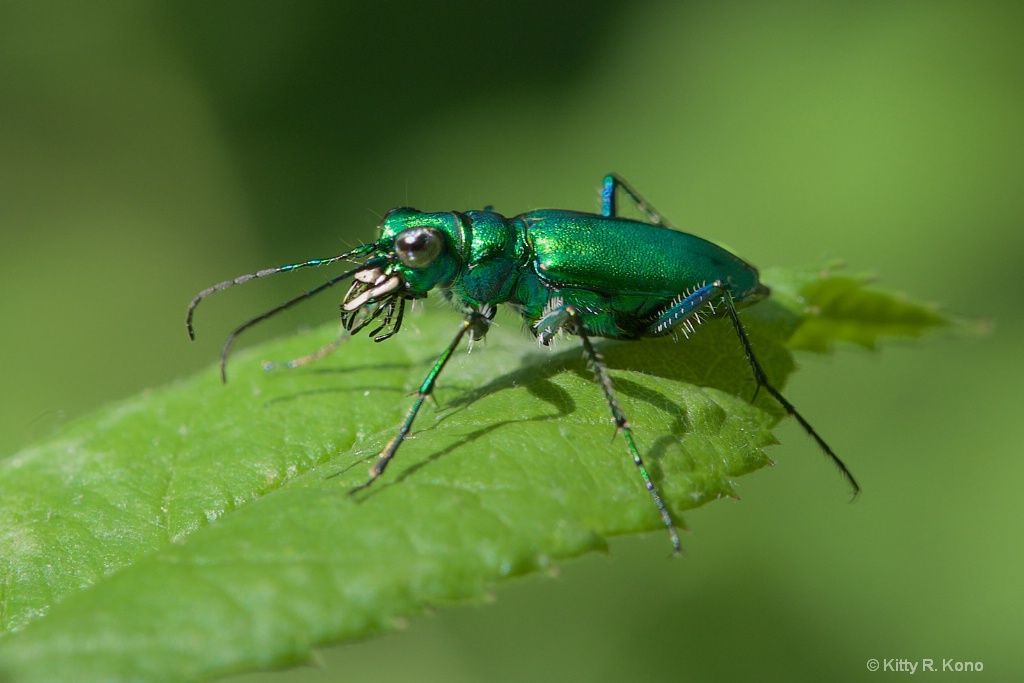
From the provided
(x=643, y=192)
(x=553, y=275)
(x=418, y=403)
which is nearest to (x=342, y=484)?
(x=418, y=403)

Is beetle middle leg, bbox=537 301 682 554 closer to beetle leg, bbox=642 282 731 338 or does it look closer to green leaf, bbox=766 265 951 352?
beetle leg, bbox=642 282 731 338

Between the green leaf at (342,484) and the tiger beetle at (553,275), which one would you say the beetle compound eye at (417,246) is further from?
the green leaf at (342,484)

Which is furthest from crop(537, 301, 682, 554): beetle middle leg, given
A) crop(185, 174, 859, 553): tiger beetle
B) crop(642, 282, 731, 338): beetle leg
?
crop(642, 282, 731, 338): beetle leg

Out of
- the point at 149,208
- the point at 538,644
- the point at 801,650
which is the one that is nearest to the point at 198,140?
the point at 149,208

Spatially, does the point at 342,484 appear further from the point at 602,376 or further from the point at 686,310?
the point at 686,310

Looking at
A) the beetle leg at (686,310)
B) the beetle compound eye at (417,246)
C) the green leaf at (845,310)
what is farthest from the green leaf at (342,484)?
the beetle compound eye at (417,246)

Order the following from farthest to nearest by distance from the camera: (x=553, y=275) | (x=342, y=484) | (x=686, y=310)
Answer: (x=553, y=275)
(x=686, y=310)
(x=342, y=484)
